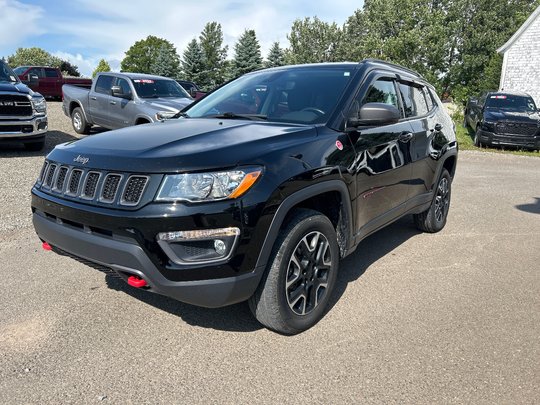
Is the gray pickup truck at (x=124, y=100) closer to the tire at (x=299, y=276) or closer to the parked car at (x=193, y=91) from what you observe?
the parked car at (x=193, y=91)

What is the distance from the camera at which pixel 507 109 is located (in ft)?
49.5

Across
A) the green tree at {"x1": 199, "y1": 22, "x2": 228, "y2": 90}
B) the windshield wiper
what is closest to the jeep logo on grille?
the windshield wiper

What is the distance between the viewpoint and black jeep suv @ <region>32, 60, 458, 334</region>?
246 cm

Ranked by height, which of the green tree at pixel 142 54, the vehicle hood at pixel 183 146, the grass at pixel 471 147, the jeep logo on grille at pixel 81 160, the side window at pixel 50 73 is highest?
the green tree at pixel 142 54

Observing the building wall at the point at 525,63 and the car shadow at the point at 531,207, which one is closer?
the car shadow at the point at 531,207

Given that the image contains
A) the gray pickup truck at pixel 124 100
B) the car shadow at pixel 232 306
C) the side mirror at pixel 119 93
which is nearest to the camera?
the car shadow at pixel 232 306

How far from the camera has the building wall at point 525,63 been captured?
25.6m

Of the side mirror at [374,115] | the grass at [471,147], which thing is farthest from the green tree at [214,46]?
the side mirror at [374,115]

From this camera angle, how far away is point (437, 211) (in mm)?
5387

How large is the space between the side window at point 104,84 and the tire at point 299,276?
993 centimetres

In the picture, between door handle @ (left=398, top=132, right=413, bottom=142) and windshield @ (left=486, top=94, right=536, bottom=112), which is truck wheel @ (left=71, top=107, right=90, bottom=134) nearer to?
door handle @ (left=398, top=132, right=413, bottom=142)

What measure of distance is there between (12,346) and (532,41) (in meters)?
30.2

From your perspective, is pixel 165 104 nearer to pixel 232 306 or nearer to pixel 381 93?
pixel 381 93

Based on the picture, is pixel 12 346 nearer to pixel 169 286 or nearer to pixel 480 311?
pixel 169 286
